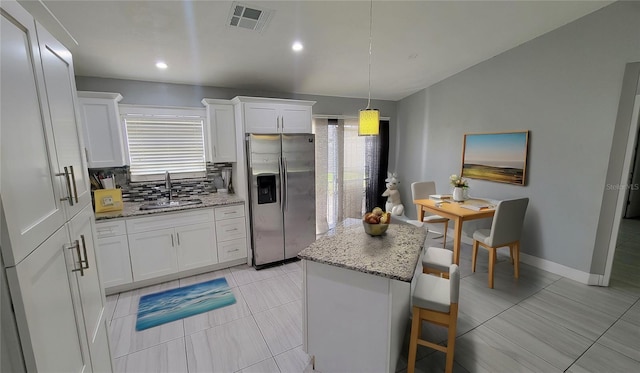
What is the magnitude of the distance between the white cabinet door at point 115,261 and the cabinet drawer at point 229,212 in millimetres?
964

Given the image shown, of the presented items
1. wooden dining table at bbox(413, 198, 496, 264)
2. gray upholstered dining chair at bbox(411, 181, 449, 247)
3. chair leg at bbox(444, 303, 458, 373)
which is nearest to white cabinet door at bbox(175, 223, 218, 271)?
chair leg at bbox(444, 303, 458, 373)

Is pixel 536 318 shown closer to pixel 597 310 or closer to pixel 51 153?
pixel 597 310

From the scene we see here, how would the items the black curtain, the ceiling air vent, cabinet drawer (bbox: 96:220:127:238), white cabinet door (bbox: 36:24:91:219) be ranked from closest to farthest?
white cabinet door (bbox: 36:24:91:219) → the ceiling air vent → cabinet drawer (bbox: 96:220:127:238) → the black curtain

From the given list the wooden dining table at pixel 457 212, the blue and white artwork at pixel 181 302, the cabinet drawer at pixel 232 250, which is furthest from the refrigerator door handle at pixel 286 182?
the wooden dining table at pixel 457 212

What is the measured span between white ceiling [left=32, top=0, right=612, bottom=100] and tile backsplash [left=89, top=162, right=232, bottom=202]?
1111 millimetres

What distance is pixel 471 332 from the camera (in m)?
2.19

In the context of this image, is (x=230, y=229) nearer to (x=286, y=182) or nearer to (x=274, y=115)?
(x=286, y=182)

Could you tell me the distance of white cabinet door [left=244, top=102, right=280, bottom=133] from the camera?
3240 millimetres

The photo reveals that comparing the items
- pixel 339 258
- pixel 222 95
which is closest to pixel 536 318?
pixel 339 258

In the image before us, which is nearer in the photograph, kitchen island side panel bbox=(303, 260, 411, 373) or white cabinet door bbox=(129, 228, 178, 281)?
kitchen island side panel bbox=(303, 260, 411, 373)

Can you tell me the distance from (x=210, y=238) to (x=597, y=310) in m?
4.11

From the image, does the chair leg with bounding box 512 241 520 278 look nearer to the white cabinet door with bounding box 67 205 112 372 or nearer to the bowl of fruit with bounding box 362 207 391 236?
the bowl of fruit with bounding box 362 207 391 236

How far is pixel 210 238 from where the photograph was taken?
125 inches

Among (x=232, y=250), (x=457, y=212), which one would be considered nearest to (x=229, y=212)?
(x=232, y=250)
